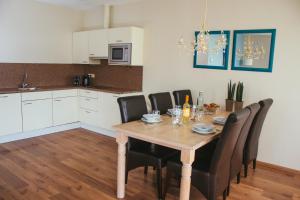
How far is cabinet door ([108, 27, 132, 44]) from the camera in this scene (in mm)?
4434

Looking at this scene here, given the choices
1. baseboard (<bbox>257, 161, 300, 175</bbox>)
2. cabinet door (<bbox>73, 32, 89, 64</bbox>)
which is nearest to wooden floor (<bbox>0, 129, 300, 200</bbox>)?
baseboard (<bbox>257, 161, 300, 175</bbox>)

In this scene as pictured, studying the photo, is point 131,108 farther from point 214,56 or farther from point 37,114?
point 37,114

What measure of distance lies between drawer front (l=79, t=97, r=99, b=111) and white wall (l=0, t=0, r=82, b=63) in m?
1.03

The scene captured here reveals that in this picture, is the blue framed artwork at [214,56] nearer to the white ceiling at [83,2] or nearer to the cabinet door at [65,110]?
the white ceiling at [83,2]

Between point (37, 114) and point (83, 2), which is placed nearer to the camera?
point (37, 114)

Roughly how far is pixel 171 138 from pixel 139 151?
63 centimetres

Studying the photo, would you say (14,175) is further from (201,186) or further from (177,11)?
(177,11)

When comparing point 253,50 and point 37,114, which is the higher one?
point 253,50

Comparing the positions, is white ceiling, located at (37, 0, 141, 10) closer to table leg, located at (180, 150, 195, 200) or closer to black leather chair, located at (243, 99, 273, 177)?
black leather chair, located at (243, 99, 273, 177)

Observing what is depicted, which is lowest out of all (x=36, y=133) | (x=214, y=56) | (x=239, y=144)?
(x=36, y=133)

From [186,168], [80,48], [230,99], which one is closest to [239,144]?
[186,168]

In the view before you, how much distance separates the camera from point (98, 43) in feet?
16.2

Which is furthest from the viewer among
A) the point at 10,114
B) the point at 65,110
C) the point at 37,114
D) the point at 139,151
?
the point at 65,110

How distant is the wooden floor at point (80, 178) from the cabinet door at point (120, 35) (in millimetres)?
1909
